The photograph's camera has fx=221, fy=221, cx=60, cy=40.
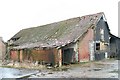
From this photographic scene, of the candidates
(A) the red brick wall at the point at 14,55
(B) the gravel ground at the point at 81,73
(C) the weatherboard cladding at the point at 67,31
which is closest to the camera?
(B) the gravel ground at the point at 81,73

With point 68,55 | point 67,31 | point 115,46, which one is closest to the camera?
point 68,55

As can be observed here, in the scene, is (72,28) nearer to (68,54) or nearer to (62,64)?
(68,54)

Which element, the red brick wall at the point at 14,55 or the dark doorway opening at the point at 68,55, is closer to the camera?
the dark doorway opening at the point at 68,55

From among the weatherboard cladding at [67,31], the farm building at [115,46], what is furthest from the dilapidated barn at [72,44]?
the farm building at [115,46]

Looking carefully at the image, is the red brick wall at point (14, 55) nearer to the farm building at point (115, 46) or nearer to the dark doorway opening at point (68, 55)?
the dark doorway opening at point (68, 55)

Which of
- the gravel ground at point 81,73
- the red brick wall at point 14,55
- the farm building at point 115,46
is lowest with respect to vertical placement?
the gravel ground at point 81,73

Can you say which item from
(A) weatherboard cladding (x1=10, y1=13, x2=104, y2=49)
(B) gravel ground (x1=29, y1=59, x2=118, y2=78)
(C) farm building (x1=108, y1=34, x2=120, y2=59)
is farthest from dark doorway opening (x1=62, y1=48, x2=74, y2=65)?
(C) farm building (x1=108, y1=34, x2=120, y2=59)

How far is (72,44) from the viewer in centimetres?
2605

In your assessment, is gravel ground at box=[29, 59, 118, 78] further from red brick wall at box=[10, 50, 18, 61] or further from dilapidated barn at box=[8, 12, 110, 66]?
red brick wall at box=[10, 50, 18, 61]

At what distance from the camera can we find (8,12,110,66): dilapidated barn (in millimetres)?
25134

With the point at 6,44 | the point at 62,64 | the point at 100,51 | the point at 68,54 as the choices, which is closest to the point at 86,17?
the point at 100,51

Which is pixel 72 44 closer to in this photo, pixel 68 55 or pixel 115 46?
pixel 68 55

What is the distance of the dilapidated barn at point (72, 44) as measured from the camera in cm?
2513

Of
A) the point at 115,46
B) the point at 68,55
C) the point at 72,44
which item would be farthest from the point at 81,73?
the point at 115,46
